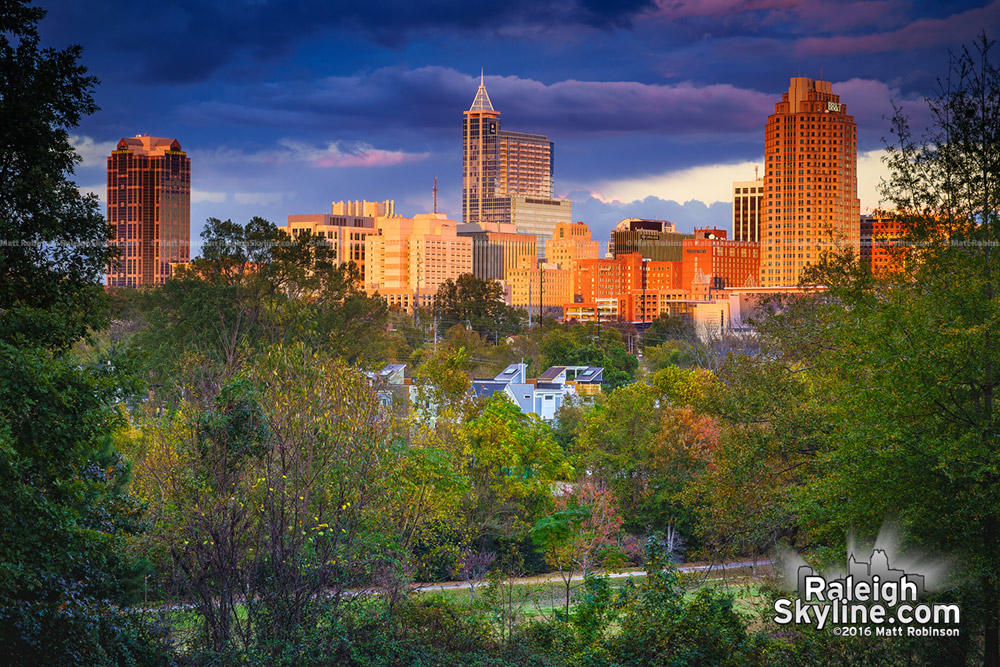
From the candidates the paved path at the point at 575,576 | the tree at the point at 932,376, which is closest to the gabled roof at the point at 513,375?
the paved path at the point at 575,576

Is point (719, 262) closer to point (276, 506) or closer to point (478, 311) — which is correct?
point (478, 311)

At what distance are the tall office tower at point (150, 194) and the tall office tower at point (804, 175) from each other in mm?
92130

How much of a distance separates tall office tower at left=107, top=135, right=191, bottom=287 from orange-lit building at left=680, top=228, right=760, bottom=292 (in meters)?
87.2

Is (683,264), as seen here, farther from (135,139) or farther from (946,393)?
(946,393)

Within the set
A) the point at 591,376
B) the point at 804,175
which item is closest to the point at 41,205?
the point at 591,376

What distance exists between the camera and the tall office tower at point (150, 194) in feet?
471

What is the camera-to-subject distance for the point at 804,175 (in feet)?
489

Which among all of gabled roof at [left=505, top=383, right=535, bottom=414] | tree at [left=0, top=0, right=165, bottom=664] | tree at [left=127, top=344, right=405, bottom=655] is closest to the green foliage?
tree at [left=0, top=0, right=165, bottom=664]

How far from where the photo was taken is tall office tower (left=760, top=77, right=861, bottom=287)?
482ft

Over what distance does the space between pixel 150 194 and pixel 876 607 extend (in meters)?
149

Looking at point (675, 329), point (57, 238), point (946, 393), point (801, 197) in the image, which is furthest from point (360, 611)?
point (801, 197)

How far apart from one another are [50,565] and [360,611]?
395 centimetres

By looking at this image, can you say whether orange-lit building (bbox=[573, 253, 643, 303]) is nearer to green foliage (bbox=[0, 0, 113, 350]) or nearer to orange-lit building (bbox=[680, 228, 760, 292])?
orange-lit building (bbox=[680, 228, 760, 292])

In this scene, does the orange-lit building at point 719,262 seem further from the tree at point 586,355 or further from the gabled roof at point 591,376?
the gabled roof at point 591,376
